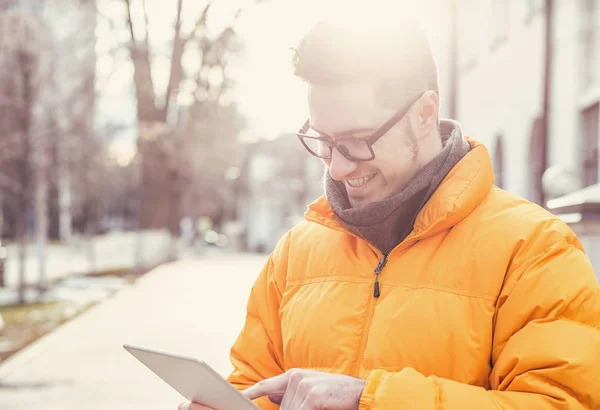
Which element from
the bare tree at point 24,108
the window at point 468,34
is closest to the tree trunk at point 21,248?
the bare tree at point 24,108

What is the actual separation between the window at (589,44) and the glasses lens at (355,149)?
35.1 feet

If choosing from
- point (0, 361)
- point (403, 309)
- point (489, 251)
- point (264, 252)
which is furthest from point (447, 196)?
point (264, 252)

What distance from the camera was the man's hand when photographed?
171cm

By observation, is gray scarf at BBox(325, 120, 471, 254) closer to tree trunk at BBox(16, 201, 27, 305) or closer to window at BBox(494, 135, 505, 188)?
tree trunk at BBox(16, 201, 27, 305)

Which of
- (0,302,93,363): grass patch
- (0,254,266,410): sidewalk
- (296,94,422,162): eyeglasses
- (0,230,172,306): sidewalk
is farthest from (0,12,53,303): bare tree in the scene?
(296,94,422,162): eyeglasses

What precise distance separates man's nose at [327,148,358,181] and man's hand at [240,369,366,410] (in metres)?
0.50

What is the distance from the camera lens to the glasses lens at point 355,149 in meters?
1.95

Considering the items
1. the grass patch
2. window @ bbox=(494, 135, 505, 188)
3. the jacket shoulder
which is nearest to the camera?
the jacket shoulder

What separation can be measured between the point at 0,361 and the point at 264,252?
34774mm

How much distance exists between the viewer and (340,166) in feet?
6.49

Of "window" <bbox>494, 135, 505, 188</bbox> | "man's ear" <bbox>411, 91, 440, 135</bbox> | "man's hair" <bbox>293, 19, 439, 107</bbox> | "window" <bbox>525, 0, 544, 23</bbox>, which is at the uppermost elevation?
"window" <bbox>525, 0, 544, 23</bbox>

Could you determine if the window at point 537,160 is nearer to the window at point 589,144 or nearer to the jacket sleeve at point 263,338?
the window at point 589,144

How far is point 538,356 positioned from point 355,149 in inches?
26.0

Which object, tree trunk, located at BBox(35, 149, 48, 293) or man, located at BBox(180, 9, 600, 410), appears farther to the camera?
tree trunk, located at BBox(35, 149, 48, 293)
